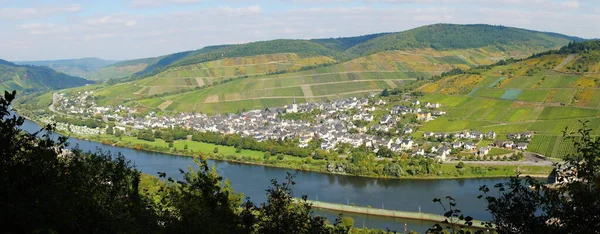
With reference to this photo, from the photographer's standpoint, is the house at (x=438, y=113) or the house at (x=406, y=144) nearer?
the house at (x=406, y=144)

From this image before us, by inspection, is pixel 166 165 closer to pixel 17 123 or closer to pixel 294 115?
pixel 294 115

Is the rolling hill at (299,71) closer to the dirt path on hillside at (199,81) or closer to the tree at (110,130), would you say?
the dirt path on hillside at (199,81)

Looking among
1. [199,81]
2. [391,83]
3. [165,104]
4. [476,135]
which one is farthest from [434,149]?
[199,81]

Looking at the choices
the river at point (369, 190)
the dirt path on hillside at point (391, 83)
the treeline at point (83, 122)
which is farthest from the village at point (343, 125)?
the dirt path on hillside at point (391, 83)

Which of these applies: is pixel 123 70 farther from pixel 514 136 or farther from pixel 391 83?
pixel 514 136

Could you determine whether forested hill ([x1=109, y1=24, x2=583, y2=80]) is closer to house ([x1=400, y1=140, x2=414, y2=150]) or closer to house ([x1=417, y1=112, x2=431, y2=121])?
house ([x1=417, y1=112, x2=431, y2=121])

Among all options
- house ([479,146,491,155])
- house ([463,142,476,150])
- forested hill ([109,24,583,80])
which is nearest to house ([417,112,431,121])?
house ([463,142,476,150])
